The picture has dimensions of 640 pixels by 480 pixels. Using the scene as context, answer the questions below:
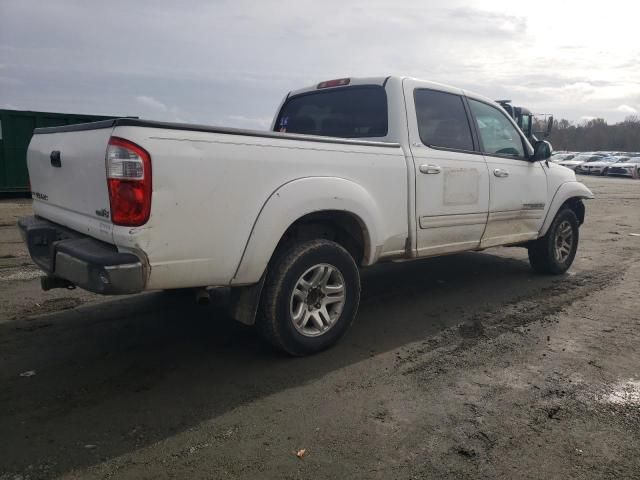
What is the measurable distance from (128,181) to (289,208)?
1011 millimetres

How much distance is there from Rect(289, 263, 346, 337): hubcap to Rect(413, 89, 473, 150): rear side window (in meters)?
1.52

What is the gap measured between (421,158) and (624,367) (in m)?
2.12

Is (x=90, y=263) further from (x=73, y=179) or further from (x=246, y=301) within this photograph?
(x=246, y=301)

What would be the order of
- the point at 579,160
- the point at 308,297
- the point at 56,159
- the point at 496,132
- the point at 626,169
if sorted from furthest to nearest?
the point at 579,160, the point at 626,169, the point at 496,132, the point at 308,297, the point at 56,159

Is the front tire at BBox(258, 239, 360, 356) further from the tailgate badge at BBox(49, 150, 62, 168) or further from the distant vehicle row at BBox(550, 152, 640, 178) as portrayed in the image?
the distant vehicle row at BBox(550, 152, 640, 178)

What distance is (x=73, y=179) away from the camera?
3.34 metres

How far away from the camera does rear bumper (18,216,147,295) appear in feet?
9.19

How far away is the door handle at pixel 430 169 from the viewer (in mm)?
4312

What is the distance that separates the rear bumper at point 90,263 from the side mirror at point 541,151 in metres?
4.38

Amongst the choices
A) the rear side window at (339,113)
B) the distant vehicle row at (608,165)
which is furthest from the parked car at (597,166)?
the rear side window at (339,113)

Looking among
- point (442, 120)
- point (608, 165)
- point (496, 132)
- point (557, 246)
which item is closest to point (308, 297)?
point (442, 120)

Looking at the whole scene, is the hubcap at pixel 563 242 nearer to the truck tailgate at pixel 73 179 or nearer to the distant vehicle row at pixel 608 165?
the truck tailgate at pixel 73 179

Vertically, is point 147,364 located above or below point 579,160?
below

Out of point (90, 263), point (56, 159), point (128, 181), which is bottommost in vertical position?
point (90, 263)
